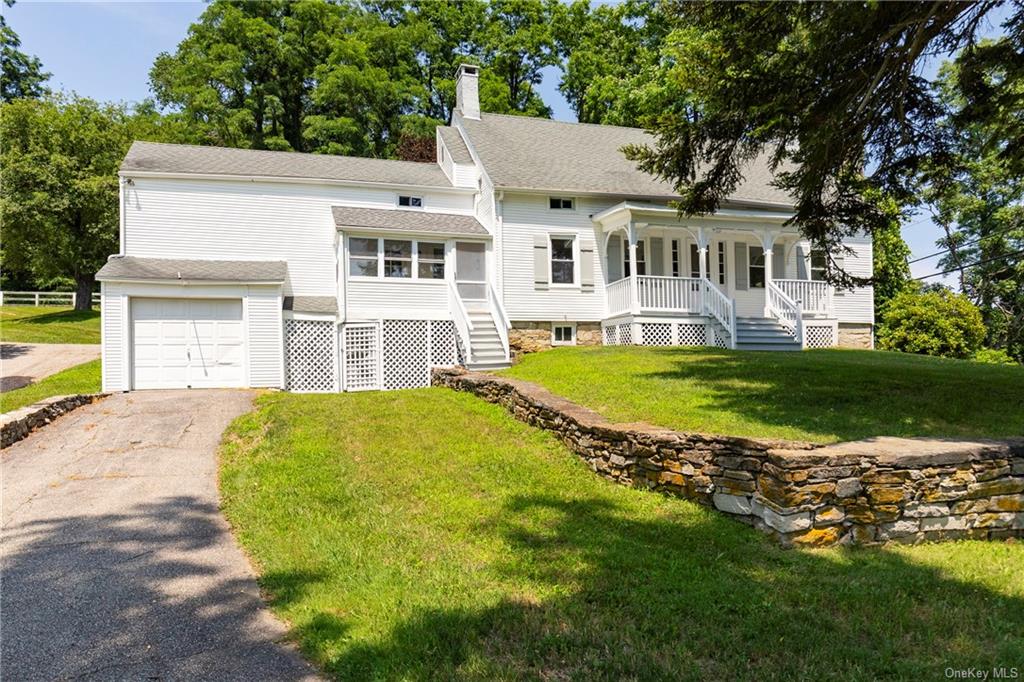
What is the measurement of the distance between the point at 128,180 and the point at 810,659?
58.0 ft

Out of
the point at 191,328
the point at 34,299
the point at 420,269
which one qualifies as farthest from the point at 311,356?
the point at 34,299

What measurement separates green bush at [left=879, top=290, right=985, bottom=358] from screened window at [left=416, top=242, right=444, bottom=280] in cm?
1572

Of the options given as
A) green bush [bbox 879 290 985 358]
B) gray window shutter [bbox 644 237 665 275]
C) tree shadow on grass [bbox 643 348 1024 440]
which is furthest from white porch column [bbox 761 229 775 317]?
green bush [bbox 879 290 985 358]

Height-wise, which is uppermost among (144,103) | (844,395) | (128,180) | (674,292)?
(144,103)

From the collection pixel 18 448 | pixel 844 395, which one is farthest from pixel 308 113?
pixel 844 395

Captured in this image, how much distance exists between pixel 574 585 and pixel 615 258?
594 inches

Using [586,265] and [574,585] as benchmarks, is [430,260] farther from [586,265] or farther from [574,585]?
[574,585]

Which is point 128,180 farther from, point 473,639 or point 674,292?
point 473,639

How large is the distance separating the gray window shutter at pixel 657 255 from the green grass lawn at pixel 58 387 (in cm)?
1455

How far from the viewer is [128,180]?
52.5 ft

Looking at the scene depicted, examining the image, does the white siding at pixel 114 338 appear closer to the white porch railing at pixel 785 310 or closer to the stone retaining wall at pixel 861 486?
the stone retaining wall at pixel 861 486

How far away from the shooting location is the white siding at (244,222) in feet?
53.0

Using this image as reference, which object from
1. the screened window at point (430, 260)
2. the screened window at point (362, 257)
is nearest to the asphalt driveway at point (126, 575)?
the screened window at point (362, 257)

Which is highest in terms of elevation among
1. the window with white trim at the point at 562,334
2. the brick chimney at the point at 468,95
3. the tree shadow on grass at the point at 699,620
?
the brick chimney at the point at 468,95
